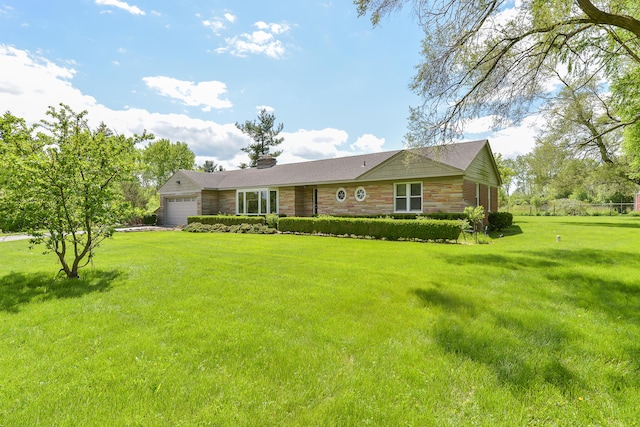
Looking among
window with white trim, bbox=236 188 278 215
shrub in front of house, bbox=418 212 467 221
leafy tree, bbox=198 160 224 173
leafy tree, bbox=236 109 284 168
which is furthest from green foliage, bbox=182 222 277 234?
leafy tree, bbox=198 160 224 173

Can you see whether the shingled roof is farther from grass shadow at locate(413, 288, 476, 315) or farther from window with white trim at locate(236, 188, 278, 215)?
grass shadow at locate(413, 288, 476, 315)

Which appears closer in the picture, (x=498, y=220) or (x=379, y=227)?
(x=379, y=227)

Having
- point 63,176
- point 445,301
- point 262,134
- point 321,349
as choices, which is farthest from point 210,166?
point 321,349

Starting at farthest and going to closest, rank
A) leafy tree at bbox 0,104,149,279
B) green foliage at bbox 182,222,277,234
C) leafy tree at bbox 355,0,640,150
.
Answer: green foliage at bbox 182,222,277,234 < leafy tree at bbox 355,0,640,150 < leafy tree at bbox 0,104,149,279

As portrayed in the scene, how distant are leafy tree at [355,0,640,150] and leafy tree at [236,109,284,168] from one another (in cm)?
3249

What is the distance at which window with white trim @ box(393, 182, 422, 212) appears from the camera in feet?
49.5

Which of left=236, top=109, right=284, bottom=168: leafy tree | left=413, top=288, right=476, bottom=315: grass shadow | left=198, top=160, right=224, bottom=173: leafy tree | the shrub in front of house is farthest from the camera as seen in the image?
left=198, top=160, right=224, bottom=173: leafy tree

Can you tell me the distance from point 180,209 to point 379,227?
18.9 metres

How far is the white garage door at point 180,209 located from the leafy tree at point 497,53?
19.7 metres

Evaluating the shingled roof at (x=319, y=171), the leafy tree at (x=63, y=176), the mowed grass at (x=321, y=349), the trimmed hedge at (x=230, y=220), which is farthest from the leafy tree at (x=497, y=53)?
the trimmed hedge at (x=230, y=220)

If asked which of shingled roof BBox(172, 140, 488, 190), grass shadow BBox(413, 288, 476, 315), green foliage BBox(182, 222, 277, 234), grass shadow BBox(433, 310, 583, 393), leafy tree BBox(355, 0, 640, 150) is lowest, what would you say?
grass shadow BBox(433, 310, 583, 393)

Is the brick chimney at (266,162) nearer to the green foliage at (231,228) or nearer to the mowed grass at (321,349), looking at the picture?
the green foliage at (231,228)

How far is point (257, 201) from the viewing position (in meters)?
21.7

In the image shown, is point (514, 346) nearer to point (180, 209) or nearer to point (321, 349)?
point (321, 349)
